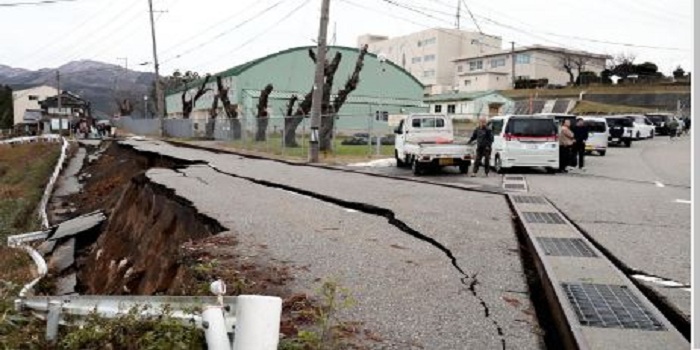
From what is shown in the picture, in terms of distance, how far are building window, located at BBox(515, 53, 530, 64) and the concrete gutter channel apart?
85268mm

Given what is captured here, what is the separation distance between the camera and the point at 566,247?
293 inches

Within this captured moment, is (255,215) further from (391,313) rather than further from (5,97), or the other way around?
(5,97)

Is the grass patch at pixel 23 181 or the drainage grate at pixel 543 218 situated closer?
the drainage grate at pixel 543 218

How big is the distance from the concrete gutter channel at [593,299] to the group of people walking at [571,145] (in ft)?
34.9

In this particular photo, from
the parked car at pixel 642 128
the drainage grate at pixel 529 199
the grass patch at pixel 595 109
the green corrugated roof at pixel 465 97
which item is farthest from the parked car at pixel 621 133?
the green corrugated roof at pixel 465 97

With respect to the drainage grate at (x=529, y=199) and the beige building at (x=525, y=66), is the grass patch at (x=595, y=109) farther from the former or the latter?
the drainage grate at (x=529, y=199)

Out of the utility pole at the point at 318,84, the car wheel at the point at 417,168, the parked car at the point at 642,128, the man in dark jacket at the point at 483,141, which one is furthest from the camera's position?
the parked car at the point at 642,128

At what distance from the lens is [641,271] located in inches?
253

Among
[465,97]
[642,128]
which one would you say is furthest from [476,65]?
[642,128]

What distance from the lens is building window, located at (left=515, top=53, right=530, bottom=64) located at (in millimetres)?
89188

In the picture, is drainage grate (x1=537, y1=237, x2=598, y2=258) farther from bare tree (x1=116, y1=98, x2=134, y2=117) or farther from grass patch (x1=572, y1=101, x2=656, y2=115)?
bare tree (x1=116, y1=98, x2=134, y2=117)

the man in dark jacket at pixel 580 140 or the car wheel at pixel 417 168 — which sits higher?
the man in dark jacket at pixel 580 140

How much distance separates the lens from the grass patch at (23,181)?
60.5 ft

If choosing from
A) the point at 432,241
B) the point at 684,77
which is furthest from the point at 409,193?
the point at 684,77
